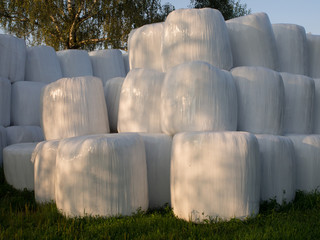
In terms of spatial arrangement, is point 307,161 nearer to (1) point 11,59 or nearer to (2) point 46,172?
(2) point 46,172

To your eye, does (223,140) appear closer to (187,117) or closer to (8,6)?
(187,117)

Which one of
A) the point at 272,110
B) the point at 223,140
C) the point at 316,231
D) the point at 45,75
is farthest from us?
the point at 45,75

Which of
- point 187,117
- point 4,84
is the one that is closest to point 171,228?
point 187,117

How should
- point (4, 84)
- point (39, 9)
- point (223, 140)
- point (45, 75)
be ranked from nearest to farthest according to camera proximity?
1. point (223, 140)
2. point (4, 84)
3. point (45, 75)
4. point (39, 9)

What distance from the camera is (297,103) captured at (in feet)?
13.4

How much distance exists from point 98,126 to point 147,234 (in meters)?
1.50

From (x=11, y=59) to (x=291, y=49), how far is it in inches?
158

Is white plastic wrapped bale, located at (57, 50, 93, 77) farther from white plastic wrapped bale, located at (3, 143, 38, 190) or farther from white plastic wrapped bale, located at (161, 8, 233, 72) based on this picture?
white plastic wrapped bale, located at (161, 8, 233, 72)

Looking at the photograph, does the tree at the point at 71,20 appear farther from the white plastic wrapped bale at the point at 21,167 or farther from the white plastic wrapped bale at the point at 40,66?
the white plastic wrapped bale at the point at 21,167

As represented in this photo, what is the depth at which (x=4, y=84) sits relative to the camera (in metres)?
5.61

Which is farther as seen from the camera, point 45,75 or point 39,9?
point 39,9

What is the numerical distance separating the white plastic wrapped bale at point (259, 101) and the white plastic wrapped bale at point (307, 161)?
29cm

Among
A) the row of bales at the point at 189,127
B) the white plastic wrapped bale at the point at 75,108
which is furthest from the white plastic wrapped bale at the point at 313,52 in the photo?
the white plastic wrapped bale at the point at 75,108

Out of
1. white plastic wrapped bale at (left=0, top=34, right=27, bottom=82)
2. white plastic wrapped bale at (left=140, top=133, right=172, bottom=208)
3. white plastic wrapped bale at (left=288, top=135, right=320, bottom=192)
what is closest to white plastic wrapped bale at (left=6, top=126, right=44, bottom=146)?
white plastic wrapped bale at (left=0, top=34, right=27, bottom=82)
